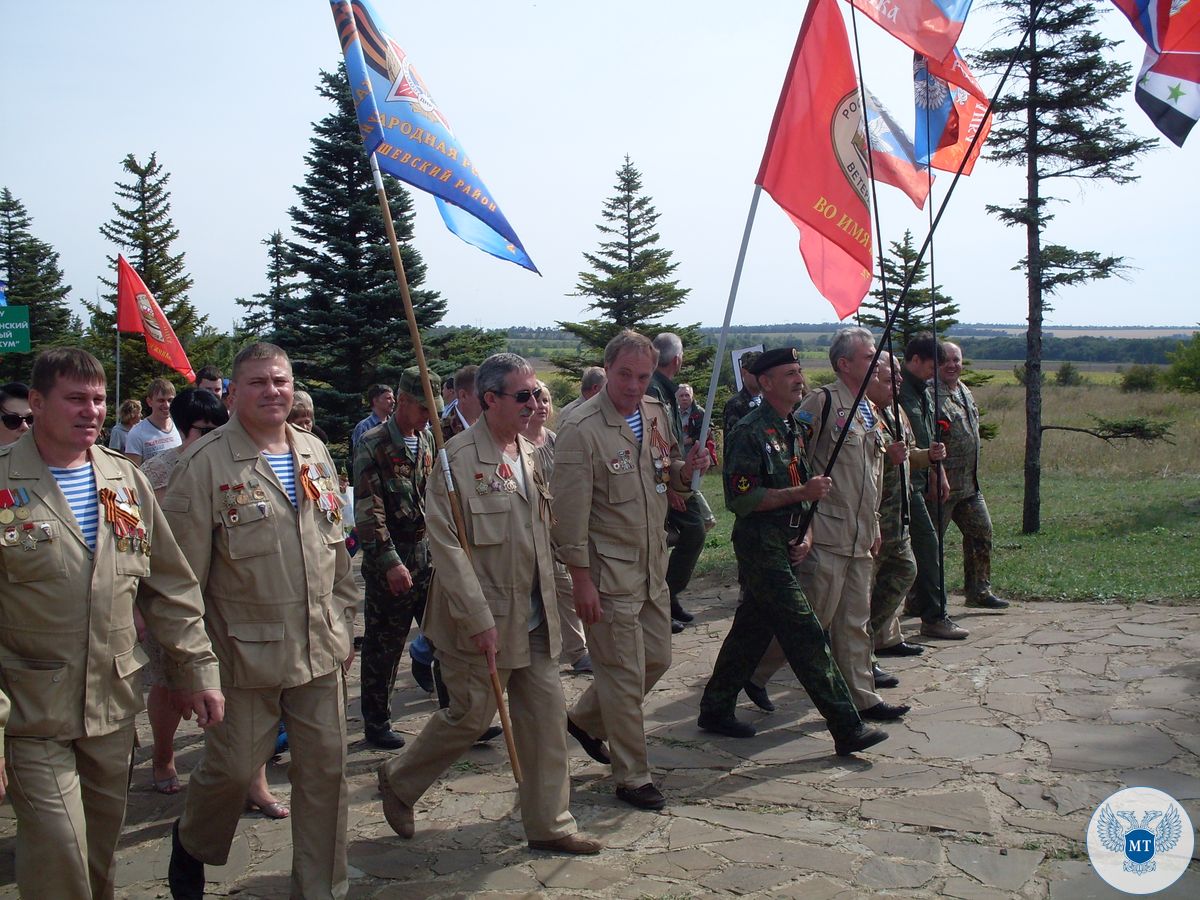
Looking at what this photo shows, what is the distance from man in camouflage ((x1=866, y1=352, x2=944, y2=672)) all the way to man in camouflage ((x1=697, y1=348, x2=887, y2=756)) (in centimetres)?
141

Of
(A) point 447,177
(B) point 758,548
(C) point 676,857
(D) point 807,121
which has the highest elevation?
(D) point 807,121

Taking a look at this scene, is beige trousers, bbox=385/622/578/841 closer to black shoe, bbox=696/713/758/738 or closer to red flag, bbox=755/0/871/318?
black shoe, bbox=696/713/758/738

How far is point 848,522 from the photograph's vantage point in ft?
19.9

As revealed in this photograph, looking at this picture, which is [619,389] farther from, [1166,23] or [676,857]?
[1166,23]

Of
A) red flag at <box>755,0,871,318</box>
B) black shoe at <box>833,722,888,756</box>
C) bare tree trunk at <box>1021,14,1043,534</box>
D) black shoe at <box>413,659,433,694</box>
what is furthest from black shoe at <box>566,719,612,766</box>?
bare tree trunk at <box>1021,14,1043,534</box>

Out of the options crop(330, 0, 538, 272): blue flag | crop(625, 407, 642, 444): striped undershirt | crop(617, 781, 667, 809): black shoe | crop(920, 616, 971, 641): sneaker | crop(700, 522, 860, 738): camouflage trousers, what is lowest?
crop(617, 781, 667, 809): black shoe

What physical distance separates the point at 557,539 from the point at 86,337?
1376 inches

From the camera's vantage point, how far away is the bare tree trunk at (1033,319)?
1224 centimetres

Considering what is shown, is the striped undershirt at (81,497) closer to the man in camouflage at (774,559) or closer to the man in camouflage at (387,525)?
the man in camouflage at (387,525)

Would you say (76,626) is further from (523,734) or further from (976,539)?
(976,539)

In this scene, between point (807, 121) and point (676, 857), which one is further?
point (807, 121)

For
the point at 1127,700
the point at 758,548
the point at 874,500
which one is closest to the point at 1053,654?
the point at 1127,700

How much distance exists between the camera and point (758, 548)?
18.7ft

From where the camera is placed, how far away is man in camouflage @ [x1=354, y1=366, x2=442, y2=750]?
233 inches
